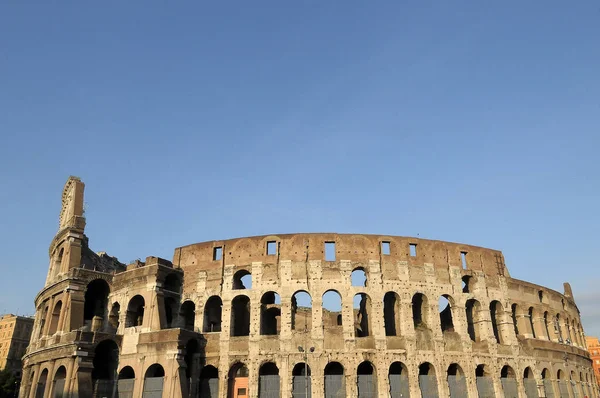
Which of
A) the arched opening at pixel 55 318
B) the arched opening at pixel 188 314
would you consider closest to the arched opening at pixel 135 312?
the arched opening at pixel 188 314

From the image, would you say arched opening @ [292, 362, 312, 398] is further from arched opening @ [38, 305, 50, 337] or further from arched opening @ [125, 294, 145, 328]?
arched opening @ [38, 305, 50, 337]

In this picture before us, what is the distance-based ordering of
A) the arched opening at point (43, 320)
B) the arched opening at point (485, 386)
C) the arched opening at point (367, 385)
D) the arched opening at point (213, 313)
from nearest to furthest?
the arched opening at point (367, 385)
the arched opening at point (485, 386)
the arched opening at point (213, 313)
the arched opening at point (43, 320)

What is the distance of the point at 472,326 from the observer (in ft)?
117

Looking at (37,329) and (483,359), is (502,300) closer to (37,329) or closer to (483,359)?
(483,359)

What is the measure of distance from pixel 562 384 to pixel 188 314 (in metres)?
27.5

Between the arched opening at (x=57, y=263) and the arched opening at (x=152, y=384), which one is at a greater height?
the arched opening at (x=57, y=263)

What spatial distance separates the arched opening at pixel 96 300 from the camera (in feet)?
117

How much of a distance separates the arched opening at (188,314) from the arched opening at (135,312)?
266 centimetres

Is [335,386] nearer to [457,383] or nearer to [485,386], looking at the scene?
[457,383]

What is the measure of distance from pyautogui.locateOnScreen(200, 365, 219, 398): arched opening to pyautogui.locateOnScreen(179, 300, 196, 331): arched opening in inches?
Answer: 128

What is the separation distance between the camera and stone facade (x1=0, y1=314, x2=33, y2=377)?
78812mm

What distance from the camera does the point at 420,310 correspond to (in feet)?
112

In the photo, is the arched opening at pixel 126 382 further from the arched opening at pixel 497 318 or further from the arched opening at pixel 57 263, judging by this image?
the arched opening at pixel 497 318

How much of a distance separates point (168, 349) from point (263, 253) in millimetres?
8055
